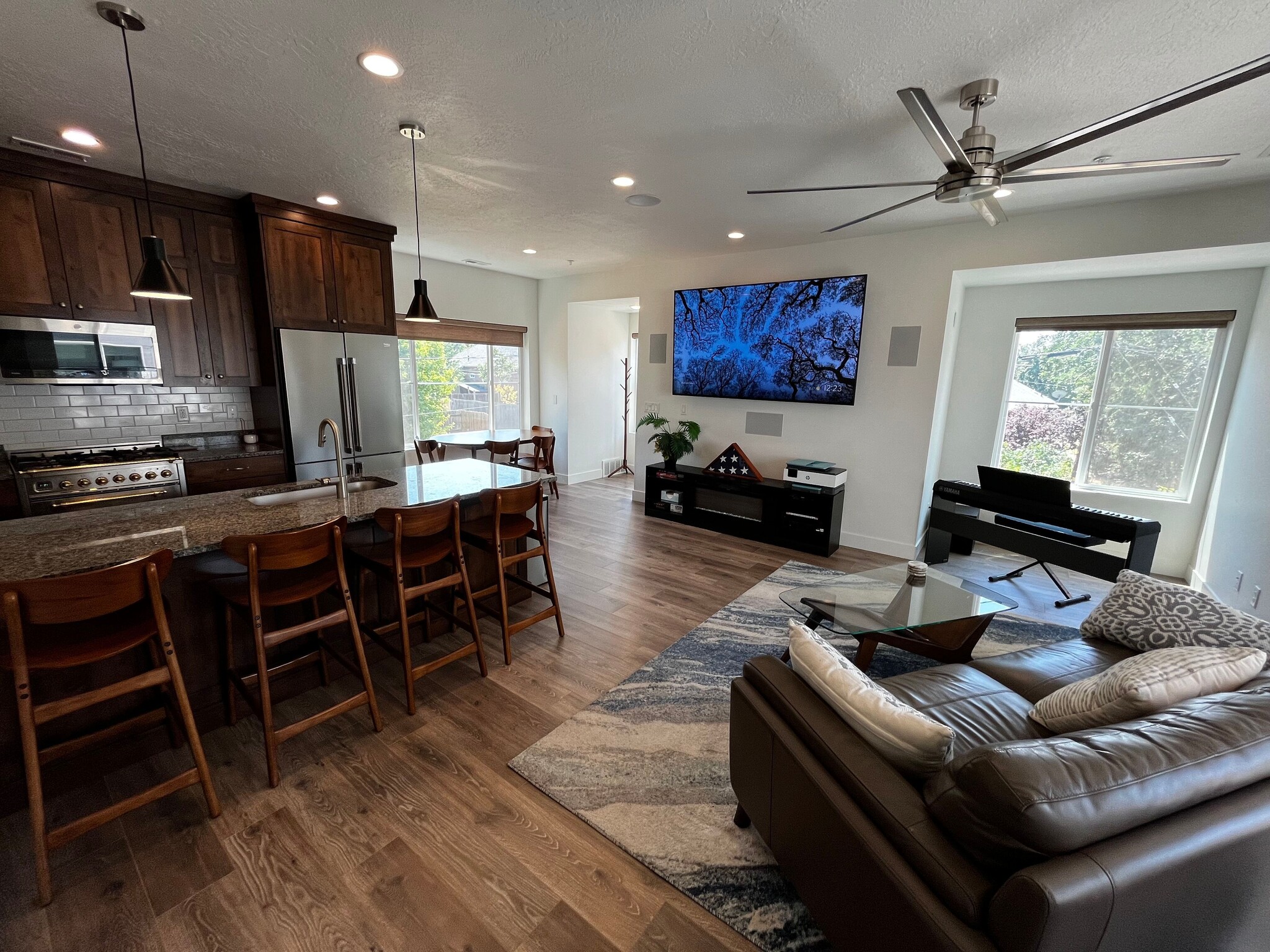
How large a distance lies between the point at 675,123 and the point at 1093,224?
3.11m

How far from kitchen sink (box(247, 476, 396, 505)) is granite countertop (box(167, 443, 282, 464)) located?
1343mm

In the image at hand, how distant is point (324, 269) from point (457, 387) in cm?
239

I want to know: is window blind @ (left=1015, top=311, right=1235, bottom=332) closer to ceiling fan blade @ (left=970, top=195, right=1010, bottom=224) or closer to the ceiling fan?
ceiling fan blade @ (left=970, top=195, right=1010, bottom=224)

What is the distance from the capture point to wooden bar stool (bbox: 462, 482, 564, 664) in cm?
272

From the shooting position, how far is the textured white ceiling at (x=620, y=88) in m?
1.71

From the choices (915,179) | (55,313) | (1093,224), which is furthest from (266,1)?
(1093,224)

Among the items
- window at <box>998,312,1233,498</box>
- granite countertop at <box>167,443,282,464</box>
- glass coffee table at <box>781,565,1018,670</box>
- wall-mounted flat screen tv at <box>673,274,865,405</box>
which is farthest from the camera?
wall-mounted flat screen tv at <box>673,274,865,405</box>

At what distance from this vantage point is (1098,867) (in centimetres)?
88

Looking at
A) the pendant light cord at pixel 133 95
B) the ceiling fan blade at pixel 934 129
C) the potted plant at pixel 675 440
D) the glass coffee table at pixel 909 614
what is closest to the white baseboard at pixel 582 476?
the potted plant at pixel 675 440

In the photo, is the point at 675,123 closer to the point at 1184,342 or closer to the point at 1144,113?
the point at 1144,113

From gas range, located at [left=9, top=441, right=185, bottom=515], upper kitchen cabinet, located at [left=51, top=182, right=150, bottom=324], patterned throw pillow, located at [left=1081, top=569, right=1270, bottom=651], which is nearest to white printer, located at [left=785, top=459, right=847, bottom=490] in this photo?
patterned throw pillow, located at [left=1081, top=569, right=1270, bottom=651]

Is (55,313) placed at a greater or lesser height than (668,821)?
greater

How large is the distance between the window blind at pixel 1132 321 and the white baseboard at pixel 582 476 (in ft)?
17.2

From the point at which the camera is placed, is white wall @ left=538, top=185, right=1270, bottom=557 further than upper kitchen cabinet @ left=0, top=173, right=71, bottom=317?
Yes
